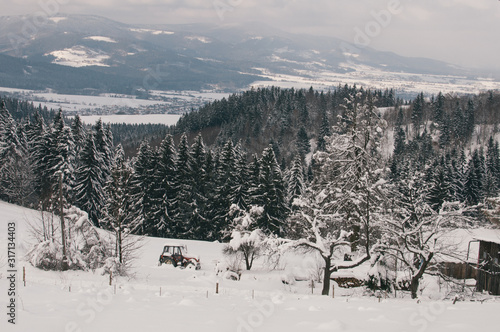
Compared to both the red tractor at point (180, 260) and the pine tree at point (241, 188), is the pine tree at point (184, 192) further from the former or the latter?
the red tractor at point (180, 260)

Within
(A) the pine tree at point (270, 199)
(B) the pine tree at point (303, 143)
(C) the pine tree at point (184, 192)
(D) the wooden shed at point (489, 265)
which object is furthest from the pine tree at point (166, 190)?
(B) the pine tree at point (303, 143)

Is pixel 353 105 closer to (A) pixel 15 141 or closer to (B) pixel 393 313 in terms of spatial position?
(B) pixel 393 313

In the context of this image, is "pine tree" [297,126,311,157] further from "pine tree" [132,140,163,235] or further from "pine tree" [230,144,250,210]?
"pine tree" [132,140,163,235]

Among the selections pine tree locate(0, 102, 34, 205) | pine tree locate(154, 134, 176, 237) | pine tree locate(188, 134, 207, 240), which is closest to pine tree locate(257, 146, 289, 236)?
pine tree locate(188, 134, 207, 240)

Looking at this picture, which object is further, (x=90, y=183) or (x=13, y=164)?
(x=13, y=164)

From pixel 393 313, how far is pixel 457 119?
119 meters

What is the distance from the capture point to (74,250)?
818 inches

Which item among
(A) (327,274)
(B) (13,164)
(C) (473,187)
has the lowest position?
(C) (473,187)

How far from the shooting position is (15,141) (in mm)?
46906

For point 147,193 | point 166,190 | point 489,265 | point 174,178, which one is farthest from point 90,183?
point 489,265

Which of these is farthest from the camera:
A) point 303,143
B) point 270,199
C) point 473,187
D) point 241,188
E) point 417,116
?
point 417,116

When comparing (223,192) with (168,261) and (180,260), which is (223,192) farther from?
(180,260)

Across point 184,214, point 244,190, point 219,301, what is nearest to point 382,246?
point 219,301

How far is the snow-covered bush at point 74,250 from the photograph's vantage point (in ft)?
65.7
